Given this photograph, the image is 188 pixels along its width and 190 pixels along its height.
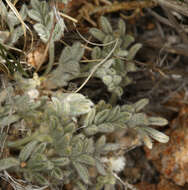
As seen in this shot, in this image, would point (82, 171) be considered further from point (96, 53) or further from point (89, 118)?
point (96, 53)

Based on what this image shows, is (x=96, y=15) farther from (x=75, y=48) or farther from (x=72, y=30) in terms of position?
(x=75, y=48)

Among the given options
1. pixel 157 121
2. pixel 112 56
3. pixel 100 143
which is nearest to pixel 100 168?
pixel 100 143

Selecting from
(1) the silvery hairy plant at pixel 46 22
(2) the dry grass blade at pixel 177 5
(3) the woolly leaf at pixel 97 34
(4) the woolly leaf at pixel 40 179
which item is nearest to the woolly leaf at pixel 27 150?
(4) the woolly leaf at pixel 40 179

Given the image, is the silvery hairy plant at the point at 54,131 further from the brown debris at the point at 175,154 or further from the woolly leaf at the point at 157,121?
the brown debris at the point at 175,154

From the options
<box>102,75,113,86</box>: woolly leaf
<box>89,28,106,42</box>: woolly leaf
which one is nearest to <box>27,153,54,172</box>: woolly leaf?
<box>102,75,113,86</box>: woolly leaf

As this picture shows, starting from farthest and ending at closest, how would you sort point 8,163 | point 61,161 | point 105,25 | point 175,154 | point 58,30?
1. point 175,154
2. point 105,25
3. point 58,30
4. point 61,161
5. point 8,163

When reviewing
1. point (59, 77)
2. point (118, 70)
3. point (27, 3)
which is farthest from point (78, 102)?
point (27, 3)

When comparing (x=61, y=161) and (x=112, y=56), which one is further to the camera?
(x=112, y=56)
